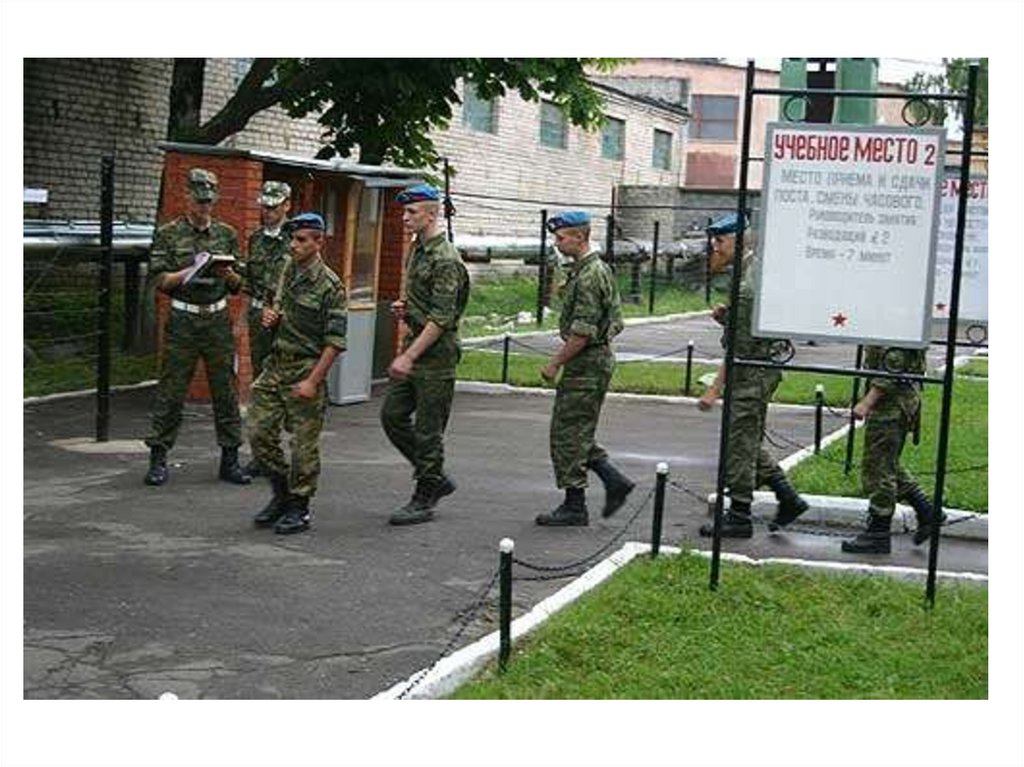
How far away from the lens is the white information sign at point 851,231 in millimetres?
7082

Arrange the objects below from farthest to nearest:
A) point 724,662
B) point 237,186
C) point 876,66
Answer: point 237,186 < point 876,66 < point 724,662

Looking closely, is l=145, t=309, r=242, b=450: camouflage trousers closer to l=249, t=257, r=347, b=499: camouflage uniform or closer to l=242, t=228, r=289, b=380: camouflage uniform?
l=242, t=228, r=289, b=380: camouflage uniform

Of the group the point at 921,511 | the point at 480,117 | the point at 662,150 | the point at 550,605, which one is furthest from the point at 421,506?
the point at 662,150

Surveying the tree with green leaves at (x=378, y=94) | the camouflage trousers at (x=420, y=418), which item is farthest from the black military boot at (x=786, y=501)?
the tree with green leaves at (x=378, y=94)

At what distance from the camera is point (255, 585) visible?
730 centimetres

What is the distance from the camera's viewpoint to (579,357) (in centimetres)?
891

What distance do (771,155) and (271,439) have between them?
305 centimetres

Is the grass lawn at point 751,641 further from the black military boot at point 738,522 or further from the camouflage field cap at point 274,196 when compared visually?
the camouflage field cap at point 274,196

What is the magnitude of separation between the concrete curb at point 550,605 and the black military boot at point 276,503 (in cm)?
182

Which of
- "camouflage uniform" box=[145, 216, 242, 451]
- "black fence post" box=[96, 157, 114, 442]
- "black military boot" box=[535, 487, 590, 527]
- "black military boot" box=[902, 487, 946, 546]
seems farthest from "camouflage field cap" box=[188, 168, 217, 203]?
"black military boot" box=[902, 487, 946, 546]

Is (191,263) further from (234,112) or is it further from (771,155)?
(234,112)

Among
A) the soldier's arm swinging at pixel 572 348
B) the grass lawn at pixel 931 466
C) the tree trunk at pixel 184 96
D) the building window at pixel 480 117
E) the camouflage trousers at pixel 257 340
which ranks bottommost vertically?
the grass lawn at pixel 931 466

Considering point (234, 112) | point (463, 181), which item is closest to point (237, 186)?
point (234, 112)

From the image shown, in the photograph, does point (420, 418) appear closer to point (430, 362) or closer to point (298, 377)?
point (430, 362)
